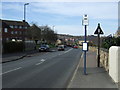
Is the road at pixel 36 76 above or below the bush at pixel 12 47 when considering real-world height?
below

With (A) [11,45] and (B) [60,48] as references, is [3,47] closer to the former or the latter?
(A) [11,45]

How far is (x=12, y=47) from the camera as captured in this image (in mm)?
45000

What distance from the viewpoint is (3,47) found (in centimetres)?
4044

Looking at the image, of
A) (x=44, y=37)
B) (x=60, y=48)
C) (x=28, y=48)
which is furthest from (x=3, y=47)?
(x=44, y=37)

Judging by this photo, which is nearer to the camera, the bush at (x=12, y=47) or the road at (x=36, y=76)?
the road at (x=36, y=76)

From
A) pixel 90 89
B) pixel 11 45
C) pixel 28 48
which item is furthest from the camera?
pixel 28 48

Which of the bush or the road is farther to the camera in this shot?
the bush

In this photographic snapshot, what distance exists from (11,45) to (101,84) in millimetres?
35054

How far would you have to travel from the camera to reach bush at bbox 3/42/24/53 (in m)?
41.4

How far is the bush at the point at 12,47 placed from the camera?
41400mm

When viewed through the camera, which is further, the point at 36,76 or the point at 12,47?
the point at 12,47

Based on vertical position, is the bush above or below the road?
above

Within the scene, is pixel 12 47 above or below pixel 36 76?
above

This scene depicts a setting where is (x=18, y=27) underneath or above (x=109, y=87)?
above
